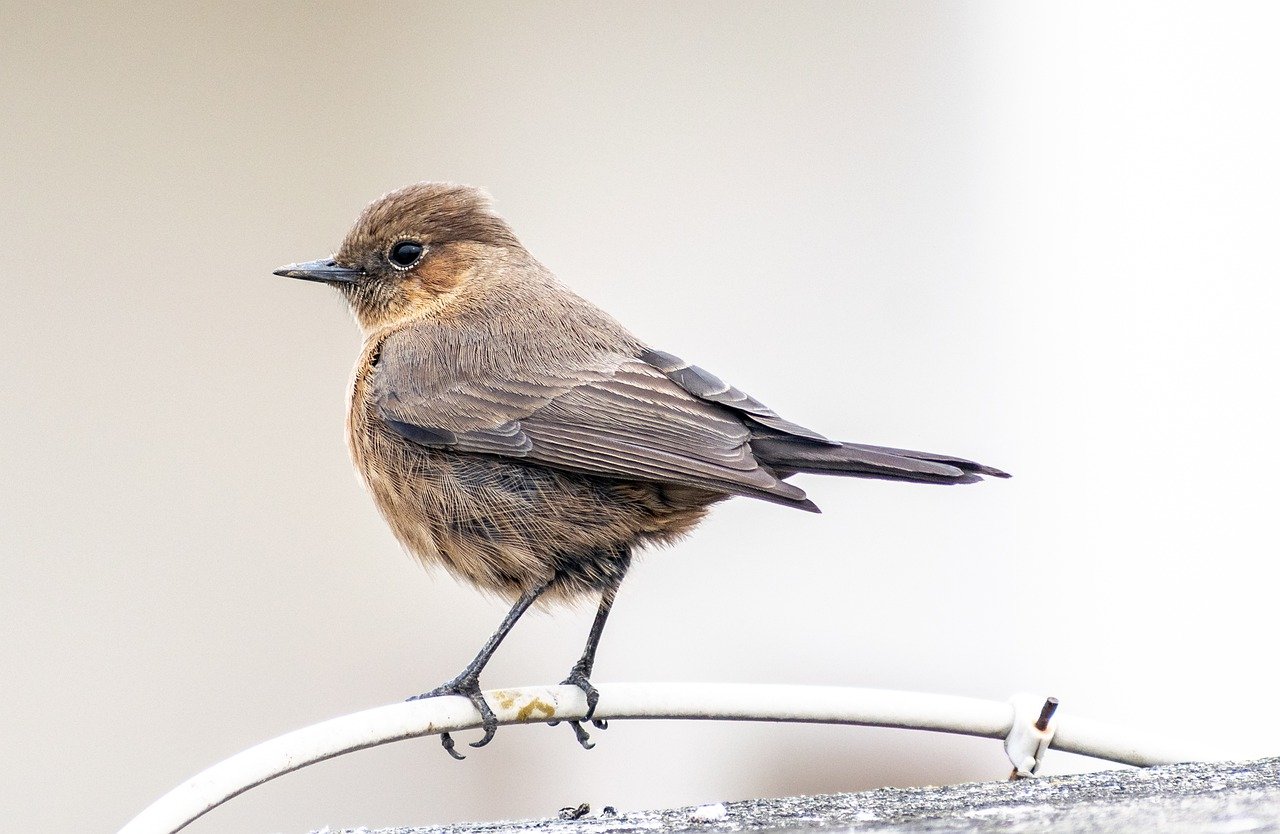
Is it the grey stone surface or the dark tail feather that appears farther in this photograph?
the dark tail feather

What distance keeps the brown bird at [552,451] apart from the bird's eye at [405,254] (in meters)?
0.21

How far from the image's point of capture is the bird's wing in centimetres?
307

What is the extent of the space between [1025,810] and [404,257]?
259 centimetres

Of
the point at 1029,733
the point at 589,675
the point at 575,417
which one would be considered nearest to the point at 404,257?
the point at 575,417

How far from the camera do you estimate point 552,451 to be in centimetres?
319

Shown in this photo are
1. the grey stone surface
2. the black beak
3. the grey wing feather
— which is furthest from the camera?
the black beak

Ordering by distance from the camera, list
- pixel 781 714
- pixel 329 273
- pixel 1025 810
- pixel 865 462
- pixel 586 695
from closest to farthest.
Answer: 1. pixel 1025 810
2. pixel 781 714
3. pixel 586 695
4. pixel 865 462
5. pixel 329 273

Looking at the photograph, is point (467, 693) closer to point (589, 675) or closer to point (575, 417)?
point (589, 675)

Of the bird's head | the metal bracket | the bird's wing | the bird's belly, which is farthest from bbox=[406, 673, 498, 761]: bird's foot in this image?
the bird's head

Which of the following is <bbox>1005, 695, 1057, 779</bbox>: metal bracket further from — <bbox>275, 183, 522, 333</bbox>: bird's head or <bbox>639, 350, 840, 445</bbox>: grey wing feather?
<bbox>275, 183, 522, 333</bbox>: bird's head

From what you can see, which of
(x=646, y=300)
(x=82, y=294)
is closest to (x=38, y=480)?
(x=82, y=294)

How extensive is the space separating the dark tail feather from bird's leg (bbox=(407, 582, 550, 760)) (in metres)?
0.59

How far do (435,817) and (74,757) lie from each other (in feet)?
4.09

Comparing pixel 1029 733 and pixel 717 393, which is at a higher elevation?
pixel 717 393
